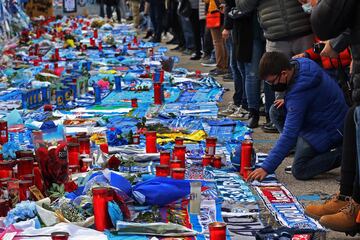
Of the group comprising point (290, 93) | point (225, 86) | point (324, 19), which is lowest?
point (225, 86)

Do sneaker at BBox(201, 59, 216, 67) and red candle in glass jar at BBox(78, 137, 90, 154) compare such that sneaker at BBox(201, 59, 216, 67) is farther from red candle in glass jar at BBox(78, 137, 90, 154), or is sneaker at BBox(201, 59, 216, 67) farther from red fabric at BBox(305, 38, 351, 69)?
red candle in glass jar at BBox(78, 137, 90, 154)

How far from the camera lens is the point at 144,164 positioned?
7.54m

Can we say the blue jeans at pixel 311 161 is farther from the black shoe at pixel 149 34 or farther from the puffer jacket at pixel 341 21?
the black shoe at pixel 149 34

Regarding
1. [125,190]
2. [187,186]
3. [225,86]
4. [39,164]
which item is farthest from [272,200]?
[225,86]

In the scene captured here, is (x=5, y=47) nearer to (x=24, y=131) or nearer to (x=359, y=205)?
(x=24, y=131)

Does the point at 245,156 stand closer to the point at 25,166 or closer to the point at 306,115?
the point at 306,115

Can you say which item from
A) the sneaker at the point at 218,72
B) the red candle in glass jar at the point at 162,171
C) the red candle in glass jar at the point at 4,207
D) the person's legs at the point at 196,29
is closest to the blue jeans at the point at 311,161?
the red candle in glass jar at the point at 162,171

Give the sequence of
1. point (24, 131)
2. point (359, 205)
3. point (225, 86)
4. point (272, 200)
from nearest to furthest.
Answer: point (359, 205) → point (272, 200) → point (24, 131) → point (225, 86)

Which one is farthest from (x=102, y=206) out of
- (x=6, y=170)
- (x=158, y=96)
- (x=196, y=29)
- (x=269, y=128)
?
(x=196, y=29)

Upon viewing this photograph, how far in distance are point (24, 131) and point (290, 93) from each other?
11.5ft

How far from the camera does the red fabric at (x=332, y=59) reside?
25.3 feet

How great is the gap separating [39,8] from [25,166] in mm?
20443

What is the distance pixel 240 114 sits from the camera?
10141 millimetres

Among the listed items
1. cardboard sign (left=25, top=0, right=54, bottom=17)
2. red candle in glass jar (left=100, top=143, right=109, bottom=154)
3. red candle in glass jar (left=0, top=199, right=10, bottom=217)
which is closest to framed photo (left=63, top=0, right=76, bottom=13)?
cardboard sign (left=25, top=0, right=54, bottom=17)
